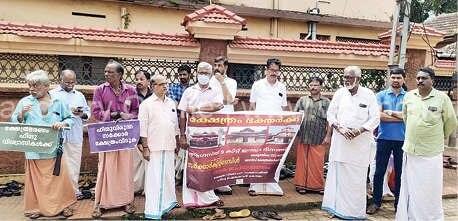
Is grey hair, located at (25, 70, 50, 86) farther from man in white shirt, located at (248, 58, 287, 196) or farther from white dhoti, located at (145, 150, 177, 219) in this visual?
man in white shirt, located at (248, 58, 287, 196)

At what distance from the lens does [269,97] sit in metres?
6.36

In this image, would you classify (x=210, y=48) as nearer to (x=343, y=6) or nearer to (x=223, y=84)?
(x=223, y=84)

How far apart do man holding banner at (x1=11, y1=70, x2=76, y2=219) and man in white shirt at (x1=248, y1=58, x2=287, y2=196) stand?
8.93 ft

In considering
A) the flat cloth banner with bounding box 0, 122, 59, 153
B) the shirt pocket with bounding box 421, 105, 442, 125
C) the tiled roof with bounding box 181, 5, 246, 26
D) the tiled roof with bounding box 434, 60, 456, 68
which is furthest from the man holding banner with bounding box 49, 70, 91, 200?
the tiled roof with bounding box 434, 60, 456, 68

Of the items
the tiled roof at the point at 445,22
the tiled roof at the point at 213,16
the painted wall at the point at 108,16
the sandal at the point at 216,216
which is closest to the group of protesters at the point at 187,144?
the sandal at the point at 216,216

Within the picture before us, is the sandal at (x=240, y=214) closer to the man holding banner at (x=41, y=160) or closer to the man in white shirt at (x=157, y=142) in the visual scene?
the man in white shirt at (x=157, y=142)

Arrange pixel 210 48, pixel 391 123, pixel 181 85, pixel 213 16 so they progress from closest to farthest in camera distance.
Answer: pixel 391 123, pixel 181 85, pixel 213 16, pixel 210 48

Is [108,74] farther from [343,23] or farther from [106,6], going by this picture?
[343,23]

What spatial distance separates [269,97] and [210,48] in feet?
5.03

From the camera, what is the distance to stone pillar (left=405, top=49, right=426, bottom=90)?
853 cm

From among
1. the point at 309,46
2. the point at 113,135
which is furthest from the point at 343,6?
the point at 113,135

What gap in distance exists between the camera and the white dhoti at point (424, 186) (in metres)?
4.89

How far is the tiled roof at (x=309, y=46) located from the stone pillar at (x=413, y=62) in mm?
532

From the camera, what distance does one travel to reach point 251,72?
305 inches
